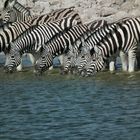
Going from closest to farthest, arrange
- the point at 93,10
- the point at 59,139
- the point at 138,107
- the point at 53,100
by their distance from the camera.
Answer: the point at 59,139
the point at 138,107
the point at 53,100
the point at 93,10

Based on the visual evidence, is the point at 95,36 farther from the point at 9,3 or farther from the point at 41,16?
the point at 9,3

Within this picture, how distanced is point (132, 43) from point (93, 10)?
36.3ft

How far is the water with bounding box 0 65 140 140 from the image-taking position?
14.9m

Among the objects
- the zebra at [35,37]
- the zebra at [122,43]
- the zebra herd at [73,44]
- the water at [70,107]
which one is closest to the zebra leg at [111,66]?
the zebra herd at [73,44]

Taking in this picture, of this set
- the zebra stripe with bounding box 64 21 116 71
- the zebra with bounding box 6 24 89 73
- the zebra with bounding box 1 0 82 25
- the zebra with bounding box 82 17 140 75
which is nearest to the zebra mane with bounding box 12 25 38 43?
the zebra with bounding box 6 24 89 73

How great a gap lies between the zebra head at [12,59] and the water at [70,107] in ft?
1.85

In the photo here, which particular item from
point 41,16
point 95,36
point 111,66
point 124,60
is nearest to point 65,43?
point 95,36

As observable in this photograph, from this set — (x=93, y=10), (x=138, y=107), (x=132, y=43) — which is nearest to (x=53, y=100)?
(x=138, y=107)

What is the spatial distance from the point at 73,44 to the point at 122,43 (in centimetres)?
156

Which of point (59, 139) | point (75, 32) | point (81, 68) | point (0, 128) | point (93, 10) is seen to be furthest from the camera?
point (93, 10)

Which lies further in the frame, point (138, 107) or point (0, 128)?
point (138, 107)

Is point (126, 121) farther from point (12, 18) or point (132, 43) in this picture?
point (12, 18)

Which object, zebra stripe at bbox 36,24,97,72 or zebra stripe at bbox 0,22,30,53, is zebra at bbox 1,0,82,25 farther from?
zebra stripe at bbox 36,24,97,72

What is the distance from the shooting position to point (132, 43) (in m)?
23.8
